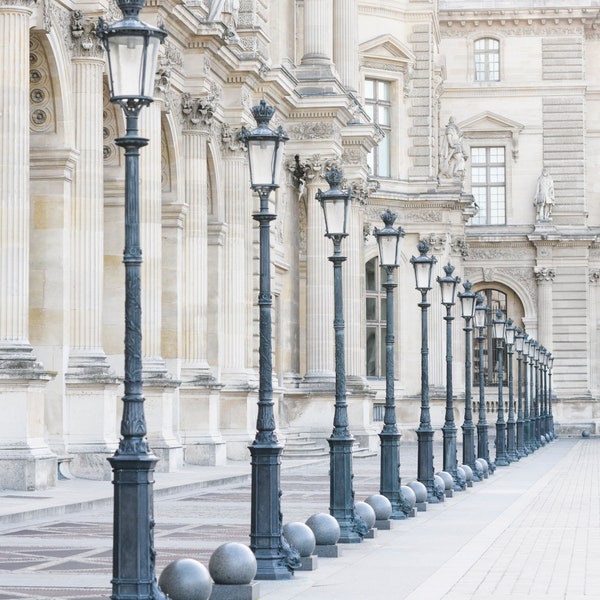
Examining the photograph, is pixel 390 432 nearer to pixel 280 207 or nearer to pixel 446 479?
pixel 446 479

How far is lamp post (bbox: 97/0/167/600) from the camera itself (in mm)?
12391

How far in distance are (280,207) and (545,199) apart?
32.4 meters

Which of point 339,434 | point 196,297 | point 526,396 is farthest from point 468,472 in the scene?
point 526,396

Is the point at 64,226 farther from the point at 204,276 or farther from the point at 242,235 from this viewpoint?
the point at 242,235

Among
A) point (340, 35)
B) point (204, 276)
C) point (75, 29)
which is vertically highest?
point (340, 35)

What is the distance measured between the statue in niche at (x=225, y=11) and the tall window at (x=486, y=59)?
37647 millimetres

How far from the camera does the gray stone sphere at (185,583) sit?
1321cm

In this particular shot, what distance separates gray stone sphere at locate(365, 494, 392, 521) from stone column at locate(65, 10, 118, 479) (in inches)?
322

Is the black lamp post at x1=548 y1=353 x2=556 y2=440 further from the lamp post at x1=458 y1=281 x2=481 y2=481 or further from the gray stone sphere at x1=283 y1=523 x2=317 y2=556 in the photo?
the gray stone sphere at x1=283 y1=523 x2=317 y2=556

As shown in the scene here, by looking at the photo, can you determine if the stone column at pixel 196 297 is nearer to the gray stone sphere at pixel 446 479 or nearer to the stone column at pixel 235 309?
the stone column at pixel 235 309

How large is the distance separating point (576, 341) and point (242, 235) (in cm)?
3929

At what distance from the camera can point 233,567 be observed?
47.9ft

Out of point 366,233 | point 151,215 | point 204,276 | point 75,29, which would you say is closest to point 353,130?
point 366,233

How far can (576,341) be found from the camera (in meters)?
79.6
